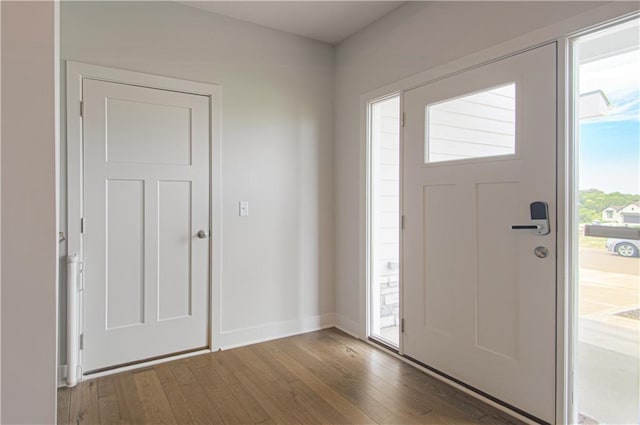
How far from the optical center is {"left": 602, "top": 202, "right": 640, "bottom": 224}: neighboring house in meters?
1.65

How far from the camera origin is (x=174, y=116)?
275 centimetres

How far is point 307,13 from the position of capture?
2.87 m

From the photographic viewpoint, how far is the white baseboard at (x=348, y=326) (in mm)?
3236

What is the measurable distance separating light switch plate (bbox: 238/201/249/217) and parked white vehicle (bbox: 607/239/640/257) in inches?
93.4

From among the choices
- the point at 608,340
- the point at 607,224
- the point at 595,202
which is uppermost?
the point at 595,202

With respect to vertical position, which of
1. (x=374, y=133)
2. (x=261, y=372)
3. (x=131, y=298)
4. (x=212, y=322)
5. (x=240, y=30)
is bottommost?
(x=261, y=372)

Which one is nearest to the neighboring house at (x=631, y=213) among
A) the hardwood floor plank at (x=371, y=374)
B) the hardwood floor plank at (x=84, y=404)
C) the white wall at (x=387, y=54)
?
the white wall at (x=387, y=54)

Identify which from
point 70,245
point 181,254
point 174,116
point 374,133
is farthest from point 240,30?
point 70,245

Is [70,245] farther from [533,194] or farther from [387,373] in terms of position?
[533,194]

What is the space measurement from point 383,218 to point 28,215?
2693 mm

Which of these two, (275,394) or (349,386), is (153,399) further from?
(349,386)

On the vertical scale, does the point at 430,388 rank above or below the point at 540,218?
below

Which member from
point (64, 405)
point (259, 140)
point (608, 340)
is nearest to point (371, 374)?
point (608, 340)

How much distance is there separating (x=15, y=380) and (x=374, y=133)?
2701 mm
